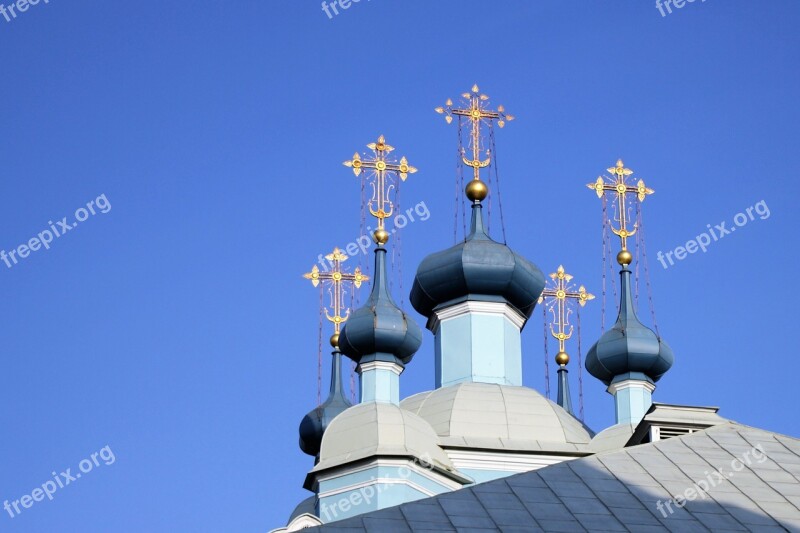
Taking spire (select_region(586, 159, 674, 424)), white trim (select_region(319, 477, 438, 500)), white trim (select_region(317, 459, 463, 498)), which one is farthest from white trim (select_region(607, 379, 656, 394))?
white trim (select_region(319, 477, 438, 500))

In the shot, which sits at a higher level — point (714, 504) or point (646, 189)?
point (646, 189)

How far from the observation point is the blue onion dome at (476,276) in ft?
90.8

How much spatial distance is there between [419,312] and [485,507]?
1280cm

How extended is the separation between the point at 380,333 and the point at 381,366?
53 cm

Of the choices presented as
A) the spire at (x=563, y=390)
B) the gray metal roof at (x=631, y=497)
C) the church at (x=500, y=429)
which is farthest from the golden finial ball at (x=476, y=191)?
the gray metal roof at (x=631, y=497)

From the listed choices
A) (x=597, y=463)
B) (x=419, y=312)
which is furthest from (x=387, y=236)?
(x=597, y=463)

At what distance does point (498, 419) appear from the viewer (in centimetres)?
2584

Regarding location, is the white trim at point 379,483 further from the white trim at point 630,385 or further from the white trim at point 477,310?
the white trim at point 630,385

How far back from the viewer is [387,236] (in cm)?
2797

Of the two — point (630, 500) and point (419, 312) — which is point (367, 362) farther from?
point (630, 500)
